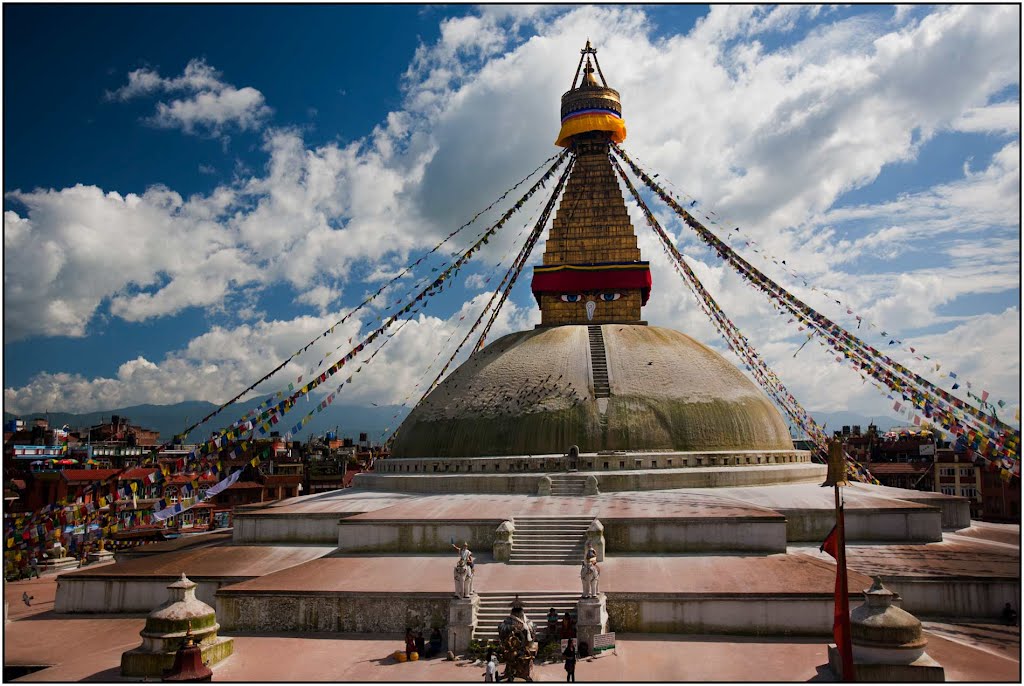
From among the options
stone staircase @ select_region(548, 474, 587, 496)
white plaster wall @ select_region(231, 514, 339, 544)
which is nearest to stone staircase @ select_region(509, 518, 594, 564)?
stone staircase @ select_region(548, 474, 587, 496)

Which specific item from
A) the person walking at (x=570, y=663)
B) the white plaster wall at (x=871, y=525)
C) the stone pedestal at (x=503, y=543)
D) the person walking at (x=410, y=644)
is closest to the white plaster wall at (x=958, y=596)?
the white plaster wall at (x=871, y=525)

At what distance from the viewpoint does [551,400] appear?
1828 cm

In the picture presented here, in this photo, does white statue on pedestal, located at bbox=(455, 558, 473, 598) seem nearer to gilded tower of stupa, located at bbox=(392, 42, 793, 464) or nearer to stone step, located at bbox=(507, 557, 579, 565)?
stone step, located at bbox=(507, 557, 579, 565)

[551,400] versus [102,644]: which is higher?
[551,400]

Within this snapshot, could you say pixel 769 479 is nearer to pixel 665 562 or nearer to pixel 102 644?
pixel 665 562

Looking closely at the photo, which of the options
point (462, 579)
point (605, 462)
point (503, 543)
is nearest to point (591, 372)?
point (605, 462)

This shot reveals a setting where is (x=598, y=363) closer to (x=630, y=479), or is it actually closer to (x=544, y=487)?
(x=630, y=479)

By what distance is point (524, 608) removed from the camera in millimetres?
10852

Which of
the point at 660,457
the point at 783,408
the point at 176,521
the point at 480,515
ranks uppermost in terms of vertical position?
the point at 783,408

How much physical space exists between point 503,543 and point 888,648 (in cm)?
644

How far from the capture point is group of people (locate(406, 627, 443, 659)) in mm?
10141

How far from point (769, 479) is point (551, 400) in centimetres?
546

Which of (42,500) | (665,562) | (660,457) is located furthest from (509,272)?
(42,500)

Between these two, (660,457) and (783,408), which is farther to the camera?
(783,408)
